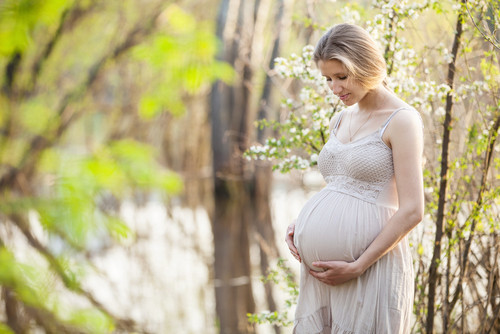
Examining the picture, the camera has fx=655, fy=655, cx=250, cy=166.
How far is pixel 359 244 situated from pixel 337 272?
0.11 meters

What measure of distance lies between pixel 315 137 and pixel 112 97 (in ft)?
28.9

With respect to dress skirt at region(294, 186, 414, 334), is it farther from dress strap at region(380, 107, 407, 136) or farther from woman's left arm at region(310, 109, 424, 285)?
dress strap at region(380, 107, 407, 136)

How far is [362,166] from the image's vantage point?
1.95 meters

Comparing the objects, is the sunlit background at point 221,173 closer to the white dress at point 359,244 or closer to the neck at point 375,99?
the neck at point 375,99

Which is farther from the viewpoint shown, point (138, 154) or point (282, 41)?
point (282, 41)

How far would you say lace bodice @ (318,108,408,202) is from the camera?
1.92 meters

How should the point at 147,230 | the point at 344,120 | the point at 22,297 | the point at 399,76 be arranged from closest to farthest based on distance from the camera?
the point at 22,297
the point at 344,120
the point at 399,76
the point at 147,230

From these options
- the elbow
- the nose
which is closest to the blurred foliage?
the nose

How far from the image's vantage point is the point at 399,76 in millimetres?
2715

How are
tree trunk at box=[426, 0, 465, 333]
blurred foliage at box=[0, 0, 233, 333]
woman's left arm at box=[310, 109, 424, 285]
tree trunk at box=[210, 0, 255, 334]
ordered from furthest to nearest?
tree trunk at box=[210, 0, 255, 334] → tree trunk at box=[426, 0, 465, 333] → woman's left arm at box=[310, 109, 424, 285] → blurred foliage at box=[0, 0, 233, 333]

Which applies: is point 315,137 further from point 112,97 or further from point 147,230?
point 112,97

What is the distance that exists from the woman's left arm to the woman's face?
143mm

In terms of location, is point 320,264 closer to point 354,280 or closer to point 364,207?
point 354,280

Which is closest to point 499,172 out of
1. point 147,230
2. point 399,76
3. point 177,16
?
point 399,76
